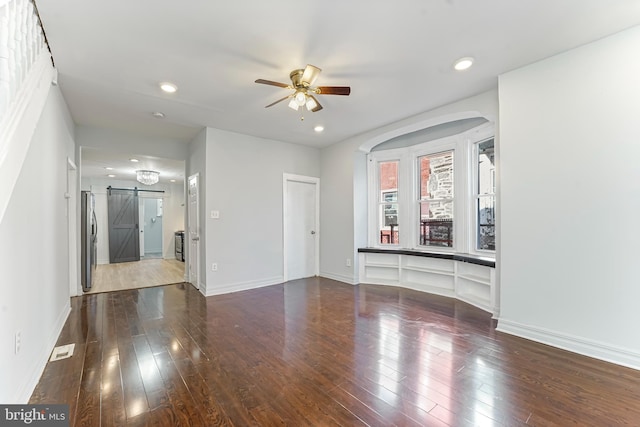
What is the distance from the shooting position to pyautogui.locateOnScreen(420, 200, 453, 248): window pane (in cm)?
427

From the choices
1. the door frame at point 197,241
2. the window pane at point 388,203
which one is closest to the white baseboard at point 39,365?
the door frame at point 197,241

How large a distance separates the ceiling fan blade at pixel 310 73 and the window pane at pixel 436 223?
9.64ft

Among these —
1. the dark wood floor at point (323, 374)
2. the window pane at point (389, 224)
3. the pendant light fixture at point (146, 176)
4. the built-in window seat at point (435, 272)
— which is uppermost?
the pendant light fixture at point (146, 176)

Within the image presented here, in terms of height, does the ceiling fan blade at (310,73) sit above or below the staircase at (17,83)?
above

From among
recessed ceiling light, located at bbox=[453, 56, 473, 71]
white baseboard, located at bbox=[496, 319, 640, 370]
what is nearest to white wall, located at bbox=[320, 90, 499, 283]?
recessed ceiling light, located at bbox=[453, 56, 473, 71]

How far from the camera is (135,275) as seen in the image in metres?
5.85

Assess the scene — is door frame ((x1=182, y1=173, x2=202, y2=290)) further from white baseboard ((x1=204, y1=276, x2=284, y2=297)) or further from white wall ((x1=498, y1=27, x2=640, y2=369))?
white wall ((x1=498, y1=27, x2=640, y2=369))

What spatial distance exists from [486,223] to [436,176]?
3.49ft

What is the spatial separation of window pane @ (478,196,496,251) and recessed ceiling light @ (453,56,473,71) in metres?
1.84

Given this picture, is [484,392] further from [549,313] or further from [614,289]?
[614,289]

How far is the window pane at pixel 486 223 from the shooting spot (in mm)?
3689

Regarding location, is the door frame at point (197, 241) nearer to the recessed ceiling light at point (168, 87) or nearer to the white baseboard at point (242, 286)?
the white baseboard at point (242, 286)

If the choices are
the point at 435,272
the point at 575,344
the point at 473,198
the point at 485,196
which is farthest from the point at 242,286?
the point at 575,344

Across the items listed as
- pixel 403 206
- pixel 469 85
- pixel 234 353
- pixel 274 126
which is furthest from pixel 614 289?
pixel 274 126
